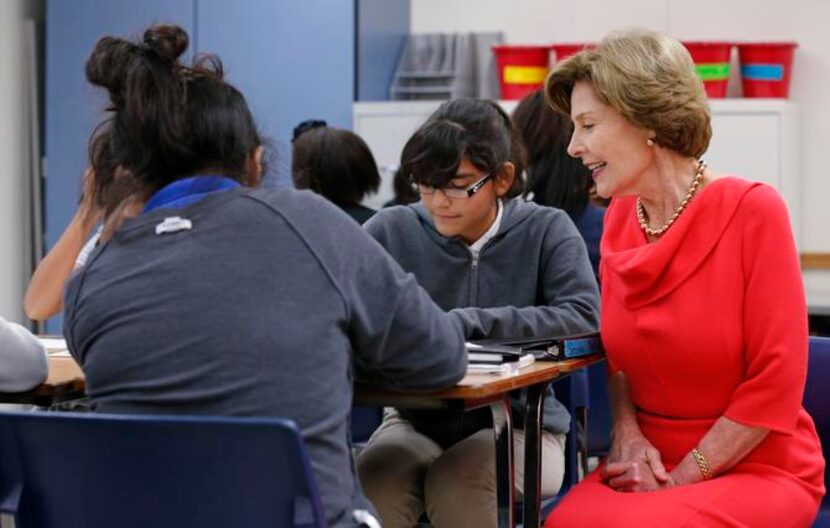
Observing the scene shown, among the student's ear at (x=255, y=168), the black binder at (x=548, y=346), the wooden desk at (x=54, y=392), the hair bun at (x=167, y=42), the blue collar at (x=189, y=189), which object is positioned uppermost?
the hair bun at (x=167, y=42)

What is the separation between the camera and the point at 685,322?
226cm

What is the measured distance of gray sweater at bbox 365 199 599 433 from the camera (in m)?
2.66

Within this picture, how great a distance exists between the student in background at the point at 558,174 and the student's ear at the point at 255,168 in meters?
1.74

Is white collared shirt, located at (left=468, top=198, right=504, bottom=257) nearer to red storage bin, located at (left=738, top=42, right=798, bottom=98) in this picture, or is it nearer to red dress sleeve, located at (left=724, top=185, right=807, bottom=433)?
red dress sleeve, located at (left=724, top=185, right=807, bottom=433)

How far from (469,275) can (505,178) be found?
0.70 ft

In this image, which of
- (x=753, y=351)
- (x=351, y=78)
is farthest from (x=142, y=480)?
(x=351, y=78)

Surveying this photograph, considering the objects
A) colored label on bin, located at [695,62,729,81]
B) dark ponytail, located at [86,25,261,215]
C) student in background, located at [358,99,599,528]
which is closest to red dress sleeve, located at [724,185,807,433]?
student in background, located at [358,99,599,528]

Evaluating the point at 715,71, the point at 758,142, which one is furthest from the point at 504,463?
the point at 715,71

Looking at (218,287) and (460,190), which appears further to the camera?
(460,190)

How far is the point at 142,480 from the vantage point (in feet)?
5.27

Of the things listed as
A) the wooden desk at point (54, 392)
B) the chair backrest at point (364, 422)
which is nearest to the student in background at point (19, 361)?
the wooden desk at point (54, 392)

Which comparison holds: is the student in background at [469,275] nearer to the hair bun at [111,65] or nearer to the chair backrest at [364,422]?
the chair backrest at [364,422]

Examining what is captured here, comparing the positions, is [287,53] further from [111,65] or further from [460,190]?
[111,65]

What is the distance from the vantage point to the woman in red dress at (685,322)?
218cm
